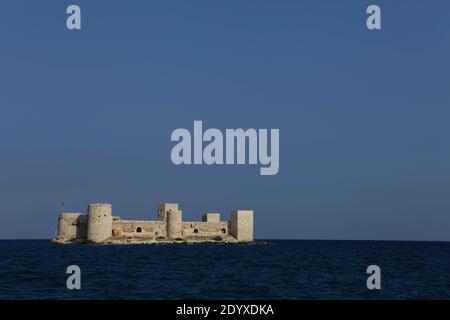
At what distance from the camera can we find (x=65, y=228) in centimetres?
8612

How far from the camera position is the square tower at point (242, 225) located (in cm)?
9262

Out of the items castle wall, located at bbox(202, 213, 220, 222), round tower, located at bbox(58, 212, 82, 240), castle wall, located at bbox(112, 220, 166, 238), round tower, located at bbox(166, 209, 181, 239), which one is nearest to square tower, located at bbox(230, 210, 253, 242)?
castle wall, located at bbox(202, 213, 220, 222)

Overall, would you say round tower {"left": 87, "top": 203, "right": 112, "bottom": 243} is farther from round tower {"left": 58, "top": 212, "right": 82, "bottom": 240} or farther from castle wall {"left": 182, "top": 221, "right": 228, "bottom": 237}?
castle wall {"left": 182, "top": 221, "right": 228, "bottom": 237}

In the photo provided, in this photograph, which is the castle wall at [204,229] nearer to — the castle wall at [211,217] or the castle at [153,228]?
the castle at [153,228]

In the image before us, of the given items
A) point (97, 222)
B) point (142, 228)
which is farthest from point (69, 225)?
point (142, 228)

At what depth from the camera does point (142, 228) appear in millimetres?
87062

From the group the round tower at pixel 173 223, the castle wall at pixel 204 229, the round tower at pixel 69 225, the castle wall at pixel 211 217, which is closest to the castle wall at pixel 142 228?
the round tower at pixel 173 223

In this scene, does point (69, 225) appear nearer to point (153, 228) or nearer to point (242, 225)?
point (153, 228)

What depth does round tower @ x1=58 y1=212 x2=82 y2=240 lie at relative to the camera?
8556 centimetres

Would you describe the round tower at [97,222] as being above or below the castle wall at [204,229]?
above

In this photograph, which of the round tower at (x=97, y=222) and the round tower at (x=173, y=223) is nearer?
the round tower at (x=97, y=222)

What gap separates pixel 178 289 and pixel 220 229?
65045mm
